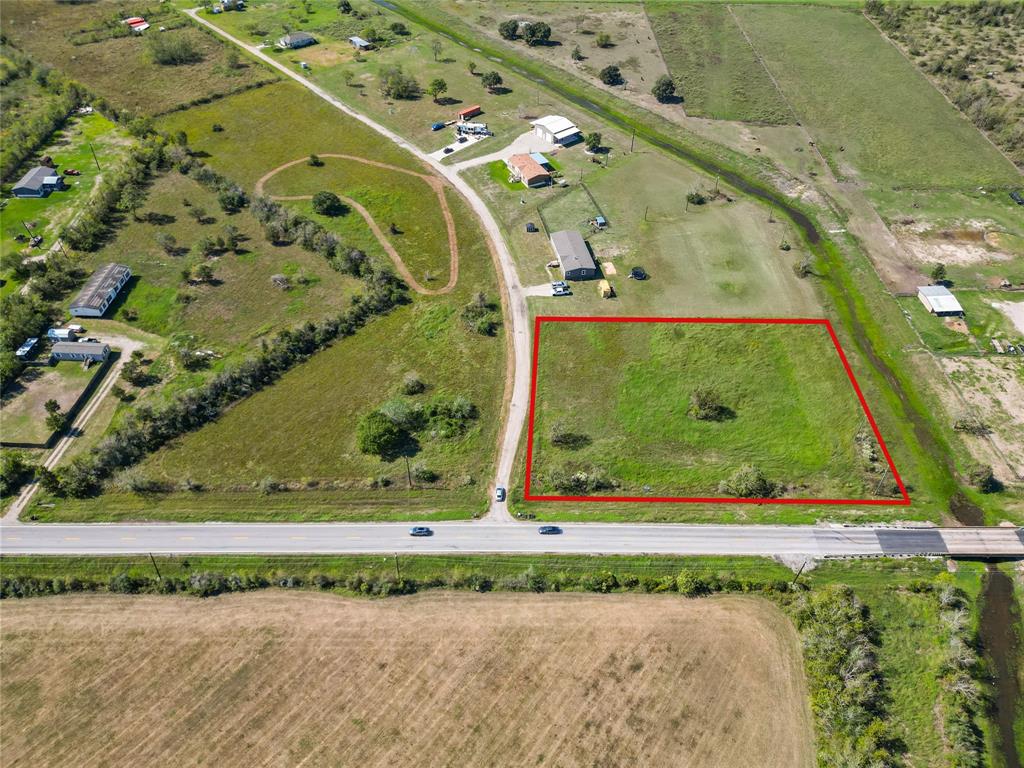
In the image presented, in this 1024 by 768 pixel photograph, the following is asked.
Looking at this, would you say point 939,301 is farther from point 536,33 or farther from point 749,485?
point 536,33

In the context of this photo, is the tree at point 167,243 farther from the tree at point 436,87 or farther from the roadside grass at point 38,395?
the tree at point 436,87

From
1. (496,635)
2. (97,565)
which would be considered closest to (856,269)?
(496,635)

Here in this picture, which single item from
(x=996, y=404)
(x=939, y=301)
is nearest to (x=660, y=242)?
(x=939, y=301)

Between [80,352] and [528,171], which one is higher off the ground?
[528,171]

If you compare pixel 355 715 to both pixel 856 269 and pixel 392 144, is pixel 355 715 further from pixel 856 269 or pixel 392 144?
pixel 392 144

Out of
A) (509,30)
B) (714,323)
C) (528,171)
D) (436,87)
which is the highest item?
(509,30)

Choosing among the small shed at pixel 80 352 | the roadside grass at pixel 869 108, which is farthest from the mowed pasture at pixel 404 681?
the roadside grass at pixel 869 108
